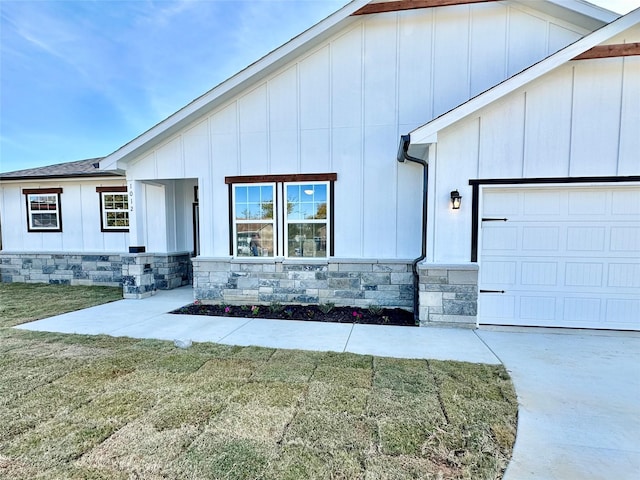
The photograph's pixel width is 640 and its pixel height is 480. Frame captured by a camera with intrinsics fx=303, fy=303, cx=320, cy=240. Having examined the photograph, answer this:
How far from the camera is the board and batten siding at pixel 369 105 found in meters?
5.98

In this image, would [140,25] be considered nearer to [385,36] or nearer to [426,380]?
[385,36]

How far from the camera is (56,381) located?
346 centimetres

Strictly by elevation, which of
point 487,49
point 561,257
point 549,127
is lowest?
point 561,257

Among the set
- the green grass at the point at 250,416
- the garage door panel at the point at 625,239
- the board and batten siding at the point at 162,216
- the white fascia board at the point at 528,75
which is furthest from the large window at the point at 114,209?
the garage door panel at the point at 625,239

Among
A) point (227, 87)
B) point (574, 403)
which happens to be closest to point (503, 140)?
point (574, 403)

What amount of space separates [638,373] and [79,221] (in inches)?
518

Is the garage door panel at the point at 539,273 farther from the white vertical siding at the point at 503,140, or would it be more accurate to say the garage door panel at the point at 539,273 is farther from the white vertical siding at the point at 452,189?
the white vertical siding at the point at 503,140

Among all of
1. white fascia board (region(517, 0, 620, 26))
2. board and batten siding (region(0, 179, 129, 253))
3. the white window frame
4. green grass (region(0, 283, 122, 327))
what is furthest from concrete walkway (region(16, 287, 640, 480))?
white fascia board (region(517, 0, 620, 26))

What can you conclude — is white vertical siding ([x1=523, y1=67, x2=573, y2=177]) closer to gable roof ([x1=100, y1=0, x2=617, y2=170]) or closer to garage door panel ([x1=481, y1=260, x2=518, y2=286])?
garage door panel ([x1=481, y1=260, x2=518, y2=286])

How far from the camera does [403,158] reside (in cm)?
591

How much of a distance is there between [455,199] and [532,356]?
8.48 feet

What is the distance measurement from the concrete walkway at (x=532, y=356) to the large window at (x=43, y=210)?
195 inches

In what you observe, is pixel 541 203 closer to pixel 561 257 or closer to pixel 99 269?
pixel 561 257

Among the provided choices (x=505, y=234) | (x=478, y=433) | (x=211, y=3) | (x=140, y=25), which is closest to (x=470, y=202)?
(x=505, y=234)
